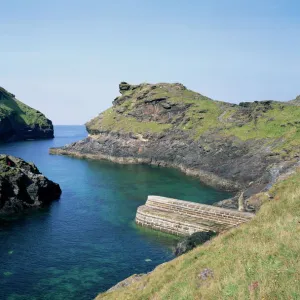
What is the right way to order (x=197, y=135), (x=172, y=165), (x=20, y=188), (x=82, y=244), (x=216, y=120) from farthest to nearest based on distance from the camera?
(x=216, y=120), (x=197, y=135), (x=172, y=165), (x=20, y=188), (x=82, y=244)

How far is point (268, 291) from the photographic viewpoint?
13.8 metres

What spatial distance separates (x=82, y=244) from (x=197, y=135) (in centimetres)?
8493

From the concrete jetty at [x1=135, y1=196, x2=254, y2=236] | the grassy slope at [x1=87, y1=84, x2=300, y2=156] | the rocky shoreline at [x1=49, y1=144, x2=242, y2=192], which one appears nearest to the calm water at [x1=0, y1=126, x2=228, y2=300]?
the concrete jetty at [x1=135, y1=196, x2=254, y2=236]

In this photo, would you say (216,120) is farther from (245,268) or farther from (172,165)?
(245,268)

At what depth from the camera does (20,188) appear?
66938 millimetres

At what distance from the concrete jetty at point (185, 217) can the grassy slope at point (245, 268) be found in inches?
933

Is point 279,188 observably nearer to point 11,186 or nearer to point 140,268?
point 140,268

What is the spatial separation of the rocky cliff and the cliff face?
41574 millimetres

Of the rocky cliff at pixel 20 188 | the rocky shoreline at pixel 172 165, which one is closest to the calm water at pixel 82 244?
the rocky cliff at pixel 20 188

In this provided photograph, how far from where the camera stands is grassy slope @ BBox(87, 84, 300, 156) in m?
99.7

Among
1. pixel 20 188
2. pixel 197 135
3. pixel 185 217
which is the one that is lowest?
pixel 185 217

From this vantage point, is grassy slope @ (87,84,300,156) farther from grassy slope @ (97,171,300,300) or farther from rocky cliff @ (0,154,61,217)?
grassy slope @ (97,171,300,300)

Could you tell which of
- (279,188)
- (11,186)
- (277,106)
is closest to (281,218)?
(279,188)

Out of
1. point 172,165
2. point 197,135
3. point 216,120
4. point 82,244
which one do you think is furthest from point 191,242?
point 216,120
